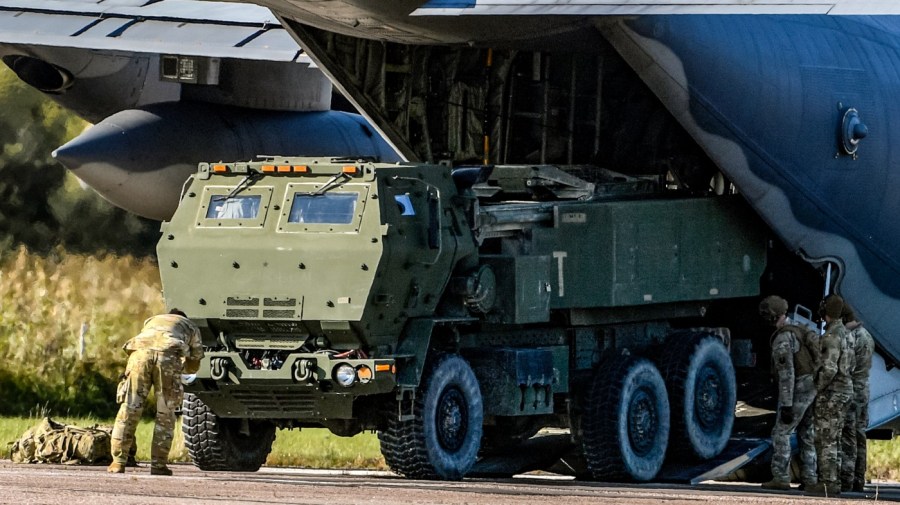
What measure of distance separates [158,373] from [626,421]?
176 inches

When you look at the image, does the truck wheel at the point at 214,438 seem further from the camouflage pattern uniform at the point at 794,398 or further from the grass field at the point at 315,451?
the camouflage pattern uniform at the point at 794,398

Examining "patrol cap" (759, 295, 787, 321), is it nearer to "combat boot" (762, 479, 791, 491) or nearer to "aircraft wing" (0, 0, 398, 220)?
"combat boot" (762, 479, 791, 491)

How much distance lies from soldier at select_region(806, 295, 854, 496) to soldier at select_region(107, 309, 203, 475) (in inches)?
228

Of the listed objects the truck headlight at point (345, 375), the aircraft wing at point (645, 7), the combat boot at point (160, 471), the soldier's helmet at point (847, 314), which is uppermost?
the aircraft wing at point (645, 7)

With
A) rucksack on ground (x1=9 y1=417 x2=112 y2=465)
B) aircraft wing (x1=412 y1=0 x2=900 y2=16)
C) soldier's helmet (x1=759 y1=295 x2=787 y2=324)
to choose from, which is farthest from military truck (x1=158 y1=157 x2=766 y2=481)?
rucksack on ground (x1=9 y1=417 x2=112 y2=465)

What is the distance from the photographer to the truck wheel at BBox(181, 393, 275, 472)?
1612cm

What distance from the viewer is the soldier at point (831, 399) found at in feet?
57.8

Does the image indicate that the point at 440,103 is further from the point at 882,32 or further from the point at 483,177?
the point at 882,32

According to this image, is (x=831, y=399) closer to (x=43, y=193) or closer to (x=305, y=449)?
(x=305, y=449)

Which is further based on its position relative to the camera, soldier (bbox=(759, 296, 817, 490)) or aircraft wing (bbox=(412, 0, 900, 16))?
soldier (bbox=(759, 296, 817, 490))

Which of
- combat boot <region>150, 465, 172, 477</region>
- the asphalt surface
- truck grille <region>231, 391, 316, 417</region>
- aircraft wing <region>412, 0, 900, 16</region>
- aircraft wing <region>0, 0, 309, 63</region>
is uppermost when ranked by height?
aircraft wing <region>0, 0, 309, 63</region>

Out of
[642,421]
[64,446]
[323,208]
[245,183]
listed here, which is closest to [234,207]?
[245,183]

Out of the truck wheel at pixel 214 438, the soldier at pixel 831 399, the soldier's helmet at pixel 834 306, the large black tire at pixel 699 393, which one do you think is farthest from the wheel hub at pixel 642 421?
the truck wheel at pixel 214 438

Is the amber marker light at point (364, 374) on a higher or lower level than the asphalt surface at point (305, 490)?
higher
